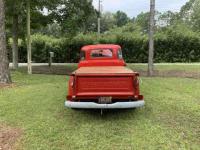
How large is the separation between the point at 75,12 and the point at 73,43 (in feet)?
38.0

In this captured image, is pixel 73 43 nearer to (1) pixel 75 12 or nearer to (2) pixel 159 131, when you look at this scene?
(1) pixel 75 12

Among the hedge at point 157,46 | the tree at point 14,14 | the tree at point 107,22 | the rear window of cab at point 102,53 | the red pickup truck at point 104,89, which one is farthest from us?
the tree at point 107,22

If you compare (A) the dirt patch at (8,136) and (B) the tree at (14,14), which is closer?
(A) the dirt patch at (8,136)

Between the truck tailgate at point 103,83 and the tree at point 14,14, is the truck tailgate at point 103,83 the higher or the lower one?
the lower one

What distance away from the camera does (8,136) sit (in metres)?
7.25

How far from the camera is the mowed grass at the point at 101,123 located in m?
6.84

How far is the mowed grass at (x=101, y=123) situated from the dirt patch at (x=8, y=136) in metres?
0.12

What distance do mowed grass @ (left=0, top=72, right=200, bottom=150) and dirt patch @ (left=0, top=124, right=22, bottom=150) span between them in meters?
0.12

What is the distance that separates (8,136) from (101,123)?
188cm

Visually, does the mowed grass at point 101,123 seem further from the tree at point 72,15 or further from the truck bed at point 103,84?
the tree at point 72,15

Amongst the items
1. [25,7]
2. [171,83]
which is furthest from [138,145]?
[25,7]

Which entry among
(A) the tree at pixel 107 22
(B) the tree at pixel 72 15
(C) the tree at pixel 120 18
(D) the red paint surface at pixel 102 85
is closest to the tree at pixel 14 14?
(B) the tree at pixel 72 15

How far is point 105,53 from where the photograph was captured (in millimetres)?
10516

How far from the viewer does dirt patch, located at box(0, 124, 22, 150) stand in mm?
6826
